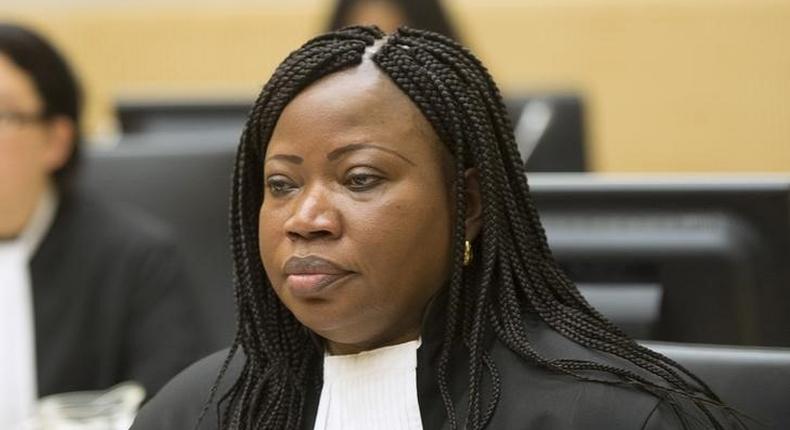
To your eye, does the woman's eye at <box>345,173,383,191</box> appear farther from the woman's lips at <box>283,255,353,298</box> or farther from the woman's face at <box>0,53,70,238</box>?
the woman's face at <box>0,53,70,238</box>

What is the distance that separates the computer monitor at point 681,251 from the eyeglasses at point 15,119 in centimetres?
108

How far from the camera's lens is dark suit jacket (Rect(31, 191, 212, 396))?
2.36 meters

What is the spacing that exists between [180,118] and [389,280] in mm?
1914

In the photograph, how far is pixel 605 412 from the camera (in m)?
1.28

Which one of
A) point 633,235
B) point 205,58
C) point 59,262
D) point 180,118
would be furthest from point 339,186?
point 205,58

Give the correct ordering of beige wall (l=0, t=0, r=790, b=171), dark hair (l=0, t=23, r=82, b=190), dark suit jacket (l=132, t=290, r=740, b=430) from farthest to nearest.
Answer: beige wall (l=0, t=0, r=790, b=171)
dark hair (l=0, t=23, r=82, b=190)
dark suit jacket (l=132, t=290, r=740, b=430)

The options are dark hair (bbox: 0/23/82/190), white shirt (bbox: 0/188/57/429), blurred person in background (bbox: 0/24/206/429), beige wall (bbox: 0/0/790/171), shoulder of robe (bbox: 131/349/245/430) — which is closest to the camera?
shoulder of robe (bbox: 131/349/245/430)

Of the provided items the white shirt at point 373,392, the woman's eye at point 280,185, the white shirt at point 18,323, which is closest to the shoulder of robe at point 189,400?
the white shirt at point 373,392

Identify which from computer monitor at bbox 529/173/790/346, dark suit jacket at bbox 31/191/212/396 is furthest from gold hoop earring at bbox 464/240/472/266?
dark suit jacket at bbox 31/191/212/396

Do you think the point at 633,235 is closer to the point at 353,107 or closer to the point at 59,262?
the point at 353,107

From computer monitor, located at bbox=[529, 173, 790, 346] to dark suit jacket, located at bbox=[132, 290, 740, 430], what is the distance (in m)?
0.38

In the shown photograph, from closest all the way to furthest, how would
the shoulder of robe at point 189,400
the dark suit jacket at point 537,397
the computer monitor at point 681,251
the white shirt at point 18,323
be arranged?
the dark suit jacket at point 537,397, the shoulder of robe at point 189,400, the computer monitor at point 681,251, the white shirt at point 18,323

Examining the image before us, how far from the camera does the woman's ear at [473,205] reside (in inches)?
52.8

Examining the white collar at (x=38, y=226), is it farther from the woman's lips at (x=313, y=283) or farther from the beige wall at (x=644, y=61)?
the beige wall at (x=644, y=61)
